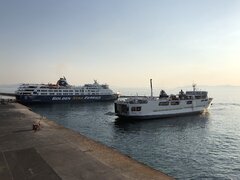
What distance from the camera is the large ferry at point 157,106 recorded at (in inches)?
2611

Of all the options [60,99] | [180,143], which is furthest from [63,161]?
[60,99]

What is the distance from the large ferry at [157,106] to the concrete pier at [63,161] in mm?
33647

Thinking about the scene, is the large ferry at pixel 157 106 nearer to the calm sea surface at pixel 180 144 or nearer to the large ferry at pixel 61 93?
the calm sea surface at pixel 180 144

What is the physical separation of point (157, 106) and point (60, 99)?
65997 mm

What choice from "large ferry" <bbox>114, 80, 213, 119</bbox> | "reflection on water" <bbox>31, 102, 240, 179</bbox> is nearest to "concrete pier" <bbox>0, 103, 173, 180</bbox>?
"reflection on water" <bbox>31, 102, 240, 179</bbox>

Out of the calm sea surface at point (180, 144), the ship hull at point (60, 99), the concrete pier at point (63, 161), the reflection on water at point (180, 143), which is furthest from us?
the ship hull at point (60, 99)

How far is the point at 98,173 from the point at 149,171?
3.73 metres

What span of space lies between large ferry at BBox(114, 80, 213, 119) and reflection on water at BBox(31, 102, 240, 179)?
7.27ft

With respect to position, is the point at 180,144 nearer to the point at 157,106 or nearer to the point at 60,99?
the point at 157,106

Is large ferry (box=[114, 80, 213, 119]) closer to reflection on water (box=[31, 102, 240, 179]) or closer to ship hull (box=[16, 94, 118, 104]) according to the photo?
reflection on water (box=[31, 102, 240, 179])

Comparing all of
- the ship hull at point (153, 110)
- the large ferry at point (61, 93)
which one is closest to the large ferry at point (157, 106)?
the ship hull at point (153, 110)

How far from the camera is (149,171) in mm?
20766

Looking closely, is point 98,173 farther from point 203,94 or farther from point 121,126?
point 203,94

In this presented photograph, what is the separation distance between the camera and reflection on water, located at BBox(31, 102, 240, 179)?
29948 mm
